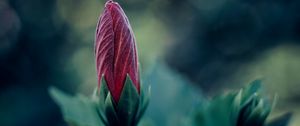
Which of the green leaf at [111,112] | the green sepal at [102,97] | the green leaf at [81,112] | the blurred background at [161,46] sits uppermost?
the blurred background at [161,46]

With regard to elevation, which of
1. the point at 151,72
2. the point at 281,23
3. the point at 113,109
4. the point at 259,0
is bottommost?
the point at 113,109

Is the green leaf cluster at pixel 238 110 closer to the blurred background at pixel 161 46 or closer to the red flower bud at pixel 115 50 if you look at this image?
the red flower bud at pixel 115 50

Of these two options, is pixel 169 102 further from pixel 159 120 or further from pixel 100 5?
pixel 100 5

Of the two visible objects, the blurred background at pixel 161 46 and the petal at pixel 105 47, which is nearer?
the petal at pixel 105 47

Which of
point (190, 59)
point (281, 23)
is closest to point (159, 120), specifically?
point (190, 59)

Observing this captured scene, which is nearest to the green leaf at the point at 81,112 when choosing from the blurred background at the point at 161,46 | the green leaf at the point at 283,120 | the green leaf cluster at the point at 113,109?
the green leaf cluster at the point at 113,109

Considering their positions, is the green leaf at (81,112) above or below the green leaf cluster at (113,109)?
above

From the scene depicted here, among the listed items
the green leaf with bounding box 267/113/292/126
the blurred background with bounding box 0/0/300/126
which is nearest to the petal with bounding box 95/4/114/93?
the green leaf with bounding box 267/113/292/126
